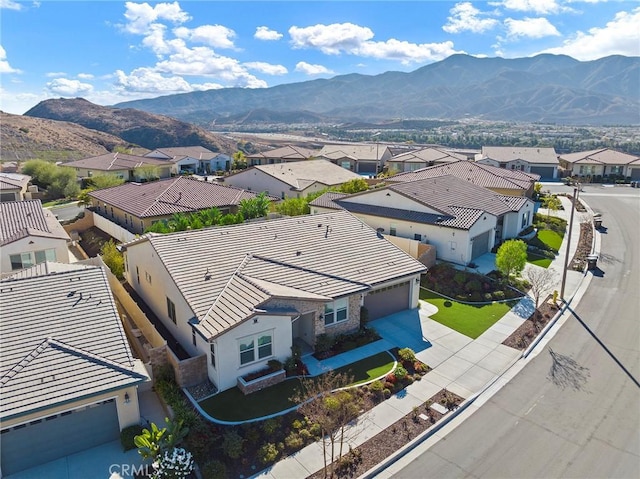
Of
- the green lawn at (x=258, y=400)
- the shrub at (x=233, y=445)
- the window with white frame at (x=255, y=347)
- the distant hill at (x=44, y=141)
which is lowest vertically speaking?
the green lawn at (x=258, y=400)

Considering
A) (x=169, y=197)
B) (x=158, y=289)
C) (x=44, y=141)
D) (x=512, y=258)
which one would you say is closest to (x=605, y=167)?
(x=512, y=258)

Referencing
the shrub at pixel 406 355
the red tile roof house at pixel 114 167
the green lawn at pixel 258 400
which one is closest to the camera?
the green lawn at pixel 258 400

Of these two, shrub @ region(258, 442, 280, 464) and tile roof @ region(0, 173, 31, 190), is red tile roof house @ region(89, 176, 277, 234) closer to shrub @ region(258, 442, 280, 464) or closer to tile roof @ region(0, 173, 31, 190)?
tile roof @ region(0, 173, 31, 190)

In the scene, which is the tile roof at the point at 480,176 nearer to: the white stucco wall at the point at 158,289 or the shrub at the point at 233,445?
the white stucco wall at the point at 158,289

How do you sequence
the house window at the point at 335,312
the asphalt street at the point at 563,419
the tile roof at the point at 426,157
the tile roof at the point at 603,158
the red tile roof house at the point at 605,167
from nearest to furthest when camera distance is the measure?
the asphalt street at the point at 563,419
the house window at the point at 335,312
the red tile roof house at the point at 605,167
the tile roof at the point at 603,158
the tile roof at the point at 426,157

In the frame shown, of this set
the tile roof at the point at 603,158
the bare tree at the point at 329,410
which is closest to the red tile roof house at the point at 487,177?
the tile roof at the point at 603,158

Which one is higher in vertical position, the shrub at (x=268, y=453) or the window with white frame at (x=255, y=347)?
the window with white frame at (x=255, y=347)

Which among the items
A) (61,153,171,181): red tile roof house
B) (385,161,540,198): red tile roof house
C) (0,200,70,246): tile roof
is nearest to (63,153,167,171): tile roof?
(61,153,171,181): red tile roof house
